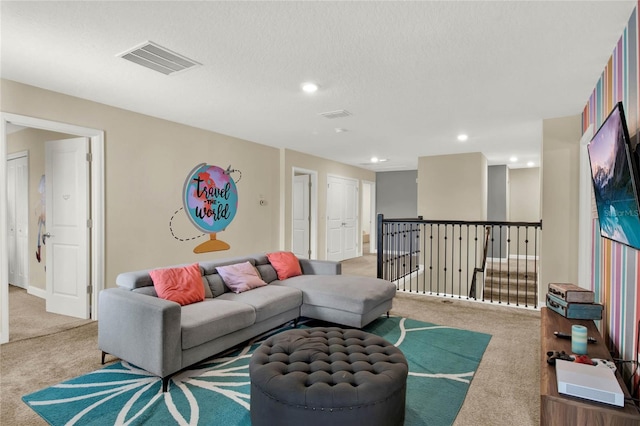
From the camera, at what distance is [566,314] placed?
2.62 meters

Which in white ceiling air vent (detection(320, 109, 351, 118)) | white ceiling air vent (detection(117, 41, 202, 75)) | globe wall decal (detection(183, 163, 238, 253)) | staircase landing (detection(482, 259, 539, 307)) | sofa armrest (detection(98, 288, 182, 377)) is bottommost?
staircase landing (detection(482, 259, 539, 307))

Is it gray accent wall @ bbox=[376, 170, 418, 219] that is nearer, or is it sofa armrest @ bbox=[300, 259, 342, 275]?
sofa armrest @ bbox=[300, 259, 342, 275]

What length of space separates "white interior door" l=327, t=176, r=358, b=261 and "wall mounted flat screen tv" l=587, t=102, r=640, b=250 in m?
5.99

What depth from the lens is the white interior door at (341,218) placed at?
8.05 m

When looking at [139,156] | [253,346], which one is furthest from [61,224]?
[253,346]

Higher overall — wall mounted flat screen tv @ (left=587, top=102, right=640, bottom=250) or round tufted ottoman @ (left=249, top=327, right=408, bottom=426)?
wall mounted flat screen tv @ (left=587, top=102, right=640, bottom=250)

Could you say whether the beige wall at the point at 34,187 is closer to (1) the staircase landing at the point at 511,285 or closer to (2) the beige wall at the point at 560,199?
(2) the beige wall at the point at 560,199

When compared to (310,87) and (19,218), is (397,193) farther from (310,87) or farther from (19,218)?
(19,218)

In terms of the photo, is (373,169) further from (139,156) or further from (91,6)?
(91,6)

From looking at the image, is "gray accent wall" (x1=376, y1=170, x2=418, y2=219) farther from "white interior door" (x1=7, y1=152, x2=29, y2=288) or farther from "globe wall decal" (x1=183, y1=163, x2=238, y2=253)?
"white interior door" (x1=7, y1=152, x2=29, y2=288)

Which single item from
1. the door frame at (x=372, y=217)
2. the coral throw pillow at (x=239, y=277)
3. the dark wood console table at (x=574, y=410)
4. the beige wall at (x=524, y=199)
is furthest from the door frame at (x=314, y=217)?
the dark wood console table at (x=574, y=410)

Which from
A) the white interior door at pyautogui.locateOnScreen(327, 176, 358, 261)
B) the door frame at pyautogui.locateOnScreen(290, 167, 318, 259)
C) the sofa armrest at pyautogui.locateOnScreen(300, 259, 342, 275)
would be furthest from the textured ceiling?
the white interior door at pyautogui.locateOnScreen(327, 176, 358, 261)

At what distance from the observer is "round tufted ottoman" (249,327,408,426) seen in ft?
5.33

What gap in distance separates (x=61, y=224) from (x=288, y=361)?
360cm
